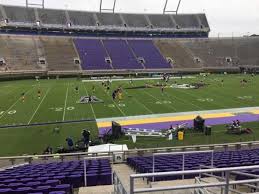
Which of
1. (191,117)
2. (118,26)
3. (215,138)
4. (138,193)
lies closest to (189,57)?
(118,26)

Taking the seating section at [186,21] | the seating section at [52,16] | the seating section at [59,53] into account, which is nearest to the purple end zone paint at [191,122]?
the seating section at [59,53]

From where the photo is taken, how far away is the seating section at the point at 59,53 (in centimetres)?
7262

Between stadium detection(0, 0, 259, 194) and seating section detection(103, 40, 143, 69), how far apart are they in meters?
0.25

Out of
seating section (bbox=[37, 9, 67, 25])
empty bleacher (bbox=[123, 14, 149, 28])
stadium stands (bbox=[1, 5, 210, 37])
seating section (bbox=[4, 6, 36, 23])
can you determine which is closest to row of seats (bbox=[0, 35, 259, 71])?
stadium stands (bbox=[1, 5, 210, 37])

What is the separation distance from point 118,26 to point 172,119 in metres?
69.0

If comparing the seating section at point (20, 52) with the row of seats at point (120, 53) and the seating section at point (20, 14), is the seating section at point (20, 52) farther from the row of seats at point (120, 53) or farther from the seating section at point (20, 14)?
the seating section at point (20, 14)

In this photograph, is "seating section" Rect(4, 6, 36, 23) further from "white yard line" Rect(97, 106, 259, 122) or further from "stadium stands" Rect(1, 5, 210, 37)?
"white yard line" Rect(97, 106, 259, 122)

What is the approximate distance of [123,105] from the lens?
3553 centimetres

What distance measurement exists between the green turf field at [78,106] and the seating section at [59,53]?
23458 mm

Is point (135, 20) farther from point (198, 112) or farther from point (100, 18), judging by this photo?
point (198, 112)

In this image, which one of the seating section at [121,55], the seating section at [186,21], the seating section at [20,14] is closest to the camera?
the seating section at [121,55]

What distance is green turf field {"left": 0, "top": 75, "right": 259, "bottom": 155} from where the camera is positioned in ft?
79.9

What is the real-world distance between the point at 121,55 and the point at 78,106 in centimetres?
4649

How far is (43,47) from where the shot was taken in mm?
79000
